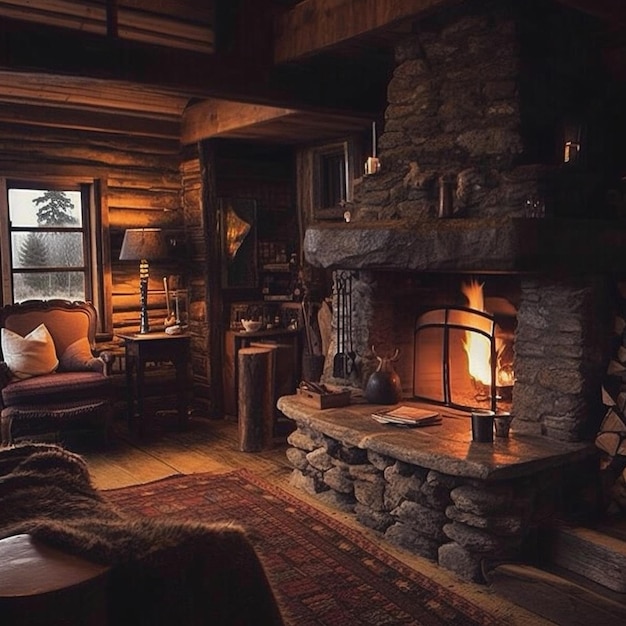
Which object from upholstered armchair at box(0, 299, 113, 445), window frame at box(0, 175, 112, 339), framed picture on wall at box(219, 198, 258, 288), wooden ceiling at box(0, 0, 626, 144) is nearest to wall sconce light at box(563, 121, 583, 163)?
wooden ceiling at box(0, 0, 626, 144)

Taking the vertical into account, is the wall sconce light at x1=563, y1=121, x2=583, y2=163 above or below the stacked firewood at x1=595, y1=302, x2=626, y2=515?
above

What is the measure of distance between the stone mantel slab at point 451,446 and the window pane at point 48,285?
9.86 feet

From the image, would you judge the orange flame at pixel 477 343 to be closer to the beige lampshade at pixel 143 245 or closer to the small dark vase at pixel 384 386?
the small dark vase at pixel 384 386

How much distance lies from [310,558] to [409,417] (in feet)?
3.17

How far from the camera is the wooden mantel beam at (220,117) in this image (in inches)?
216

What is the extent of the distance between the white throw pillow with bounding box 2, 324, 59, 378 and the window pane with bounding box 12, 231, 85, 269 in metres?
0.77

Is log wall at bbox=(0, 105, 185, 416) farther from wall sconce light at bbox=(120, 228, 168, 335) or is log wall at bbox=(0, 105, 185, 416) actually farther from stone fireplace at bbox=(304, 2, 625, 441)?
stone fireplace at bbox=(304, 2, 625, 441)

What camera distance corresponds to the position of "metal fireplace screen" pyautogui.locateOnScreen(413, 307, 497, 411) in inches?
173

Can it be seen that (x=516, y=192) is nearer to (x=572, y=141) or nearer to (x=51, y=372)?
(x=572, y=141)

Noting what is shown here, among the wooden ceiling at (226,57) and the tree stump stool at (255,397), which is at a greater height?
the wooden ceiling at (226,57)

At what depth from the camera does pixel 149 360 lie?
5.99 m

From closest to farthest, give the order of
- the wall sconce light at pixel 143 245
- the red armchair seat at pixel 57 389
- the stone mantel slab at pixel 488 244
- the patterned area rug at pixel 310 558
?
the patterned area rug at pixel 310 558, the stone mantel slab at pixel 488 244, the red armchair seat at pixel 57 389, the wall sconce light at pixel 143 245

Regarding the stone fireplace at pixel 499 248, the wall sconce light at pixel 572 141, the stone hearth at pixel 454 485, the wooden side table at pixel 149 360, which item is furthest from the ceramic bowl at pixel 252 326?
the wall sconce light at pixel 572 141

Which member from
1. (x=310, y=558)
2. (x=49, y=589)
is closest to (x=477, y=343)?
(x=310, y=558)
